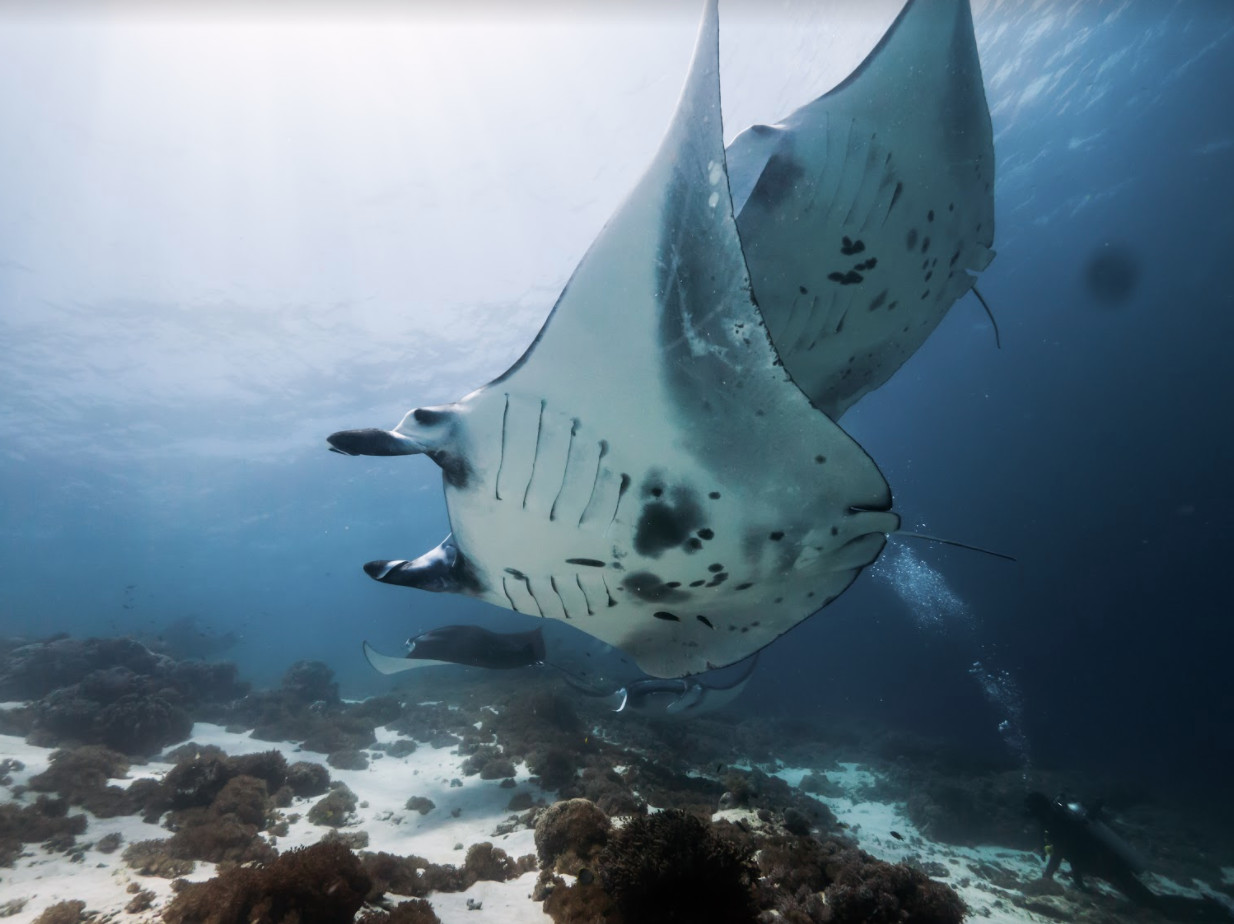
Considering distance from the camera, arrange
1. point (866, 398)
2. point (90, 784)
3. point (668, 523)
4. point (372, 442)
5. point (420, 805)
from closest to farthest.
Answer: point (372, 442)
point (668, 523)
point (90, 784)
point (420, 805)
point (866, 398)

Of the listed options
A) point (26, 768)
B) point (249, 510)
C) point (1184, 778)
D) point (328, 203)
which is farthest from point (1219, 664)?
point (249, 510)

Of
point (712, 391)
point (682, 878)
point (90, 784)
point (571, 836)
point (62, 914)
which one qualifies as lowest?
point (90, 784)

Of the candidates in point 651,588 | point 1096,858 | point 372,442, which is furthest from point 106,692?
point 1096,858

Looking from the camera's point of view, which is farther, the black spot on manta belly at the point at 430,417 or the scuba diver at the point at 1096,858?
the scuba diver at the point at 1096,858

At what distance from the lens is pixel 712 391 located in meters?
1.88

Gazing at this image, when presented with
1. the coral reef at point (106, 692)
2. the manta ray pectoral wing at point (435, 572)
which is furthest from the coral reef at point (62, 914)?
the coral reef at point (106, 692)

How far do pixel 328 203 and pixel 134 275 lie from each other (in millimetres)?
7270

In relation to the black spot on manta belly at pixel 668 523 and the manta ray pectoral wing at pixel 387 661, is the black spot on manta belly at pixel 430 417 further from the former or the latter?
the manta ray pectoral wing at pixel 387 661

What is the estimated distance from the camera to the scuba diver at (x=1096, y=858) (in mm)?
7797

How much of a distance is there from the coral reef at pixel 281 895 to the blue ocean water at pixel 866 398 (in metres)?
10.5

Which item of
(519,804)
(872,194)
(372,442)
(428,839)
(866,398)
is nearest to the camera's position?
(372,442)

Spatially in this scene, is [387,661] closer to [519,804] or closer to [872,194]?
[519,804]

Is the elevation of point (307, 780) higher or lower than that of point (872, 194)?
lower

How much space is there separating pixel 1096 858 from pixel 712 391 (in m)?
11.6
